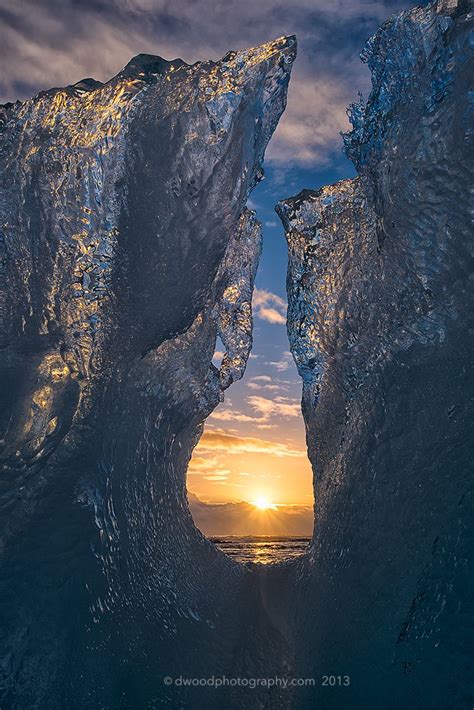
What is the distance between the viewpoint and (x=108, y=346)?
12.7ft

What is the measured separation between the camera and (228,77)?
3.72m

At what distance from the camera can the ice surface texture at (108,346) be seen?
3.29 m

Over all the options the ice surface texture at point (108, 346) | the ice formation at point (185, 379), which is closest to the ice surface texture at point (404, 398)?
the ice formation at point (185, 379)

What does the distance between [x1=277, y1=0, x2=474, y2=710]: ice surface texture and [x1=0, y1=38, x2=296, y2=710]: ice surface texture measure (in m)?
0.90

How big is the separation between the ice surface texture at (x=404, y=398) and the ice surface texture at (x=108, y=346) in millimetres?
895

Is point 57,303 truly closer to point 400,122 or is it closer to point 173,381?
point 173,381

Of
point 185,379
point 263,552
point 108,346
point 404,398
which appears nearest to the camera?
point 404,398

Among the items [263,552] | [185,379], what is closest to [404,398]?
[185,379]

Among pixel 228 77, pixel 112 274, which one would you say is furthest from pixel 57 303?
pixel 228 77

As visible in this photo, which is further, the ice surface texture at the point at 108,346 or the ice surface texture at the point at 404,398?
the ice surface texture at the point at 108,346

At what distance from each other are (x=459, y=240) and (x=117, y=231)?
2.34 m

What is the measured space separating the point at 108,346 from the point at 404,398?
84.3 inches

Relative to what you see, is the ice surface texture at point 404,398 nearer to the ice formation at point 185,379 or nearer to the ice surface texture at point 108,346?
the ice formation at point 185,379

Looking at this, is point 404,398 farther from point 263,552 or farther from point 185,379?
point 263,552
